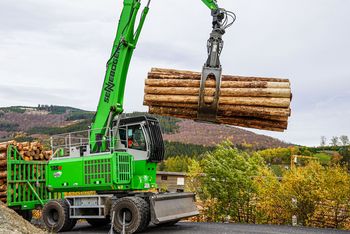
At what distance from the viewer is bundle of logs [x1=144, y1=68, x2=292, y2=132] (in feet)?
25.5

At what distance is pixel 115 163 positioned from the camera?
14.0 m

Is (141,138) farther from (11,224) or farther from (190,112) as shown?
(190,112)

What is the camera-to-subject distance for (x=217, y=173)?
2203cm

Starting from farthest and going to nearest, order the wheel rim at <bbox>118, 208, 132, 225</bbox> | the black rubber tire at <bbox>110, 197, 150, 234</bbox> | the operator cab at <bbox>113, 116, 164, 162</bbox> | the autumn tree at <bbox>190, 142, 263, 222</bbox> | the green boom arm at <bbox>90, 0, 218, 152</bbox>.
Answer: the autumn tree at <bbox>190, 142, 263, 222</bbox> → the green boom arm at <bbox>90, 0, 218, 152</bbox> → the operator cab at <bbox>113, 116, 164, 162</bbox> → the wheel rim at <bbox>118, 208, 132, 225</bbox> → the black rubber tire at <bbox>110, 197, 150, 234</bbox>

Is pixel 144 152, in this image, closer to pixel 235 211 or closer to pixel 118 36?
pixel 118 36

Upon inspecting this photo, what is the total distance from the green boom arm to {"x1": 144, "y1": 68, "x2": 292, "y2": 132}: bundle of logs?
21.8ft

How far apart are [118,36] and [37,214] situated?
10.8 m

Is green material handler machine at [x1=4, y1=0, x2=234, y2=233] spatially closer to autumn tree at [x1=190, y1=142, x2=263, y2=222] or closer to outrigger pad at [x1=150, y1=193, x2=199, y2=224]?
outrigger pad at [x1=150, y1=193, x2=199, y2=224]

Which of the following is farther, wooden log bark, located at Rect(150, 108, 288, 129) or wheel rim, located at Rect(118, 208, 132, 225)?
wheel rim, located at Rect(118, 208, 132, 225)

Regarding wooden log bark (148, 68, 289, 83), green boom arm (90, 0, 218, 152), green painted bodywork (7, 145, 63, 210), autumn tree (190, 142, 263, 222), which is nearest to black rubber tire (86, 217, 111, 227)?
green painted bodywork (7, 145, 63, 210)

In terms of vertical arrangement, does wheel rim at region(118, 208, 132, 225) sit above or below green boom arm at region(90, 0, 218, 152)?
below

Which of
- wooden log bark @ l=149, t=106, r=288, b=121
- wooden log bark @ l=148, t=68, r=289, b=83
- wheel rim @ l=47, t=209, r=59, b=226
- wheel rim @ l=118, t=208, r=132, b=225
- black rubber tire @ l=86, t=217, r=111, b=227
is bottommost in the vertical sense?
black rubber tire @ l=86, t=217, r=111, b=227

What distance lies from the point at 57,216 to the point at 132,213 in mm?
3124

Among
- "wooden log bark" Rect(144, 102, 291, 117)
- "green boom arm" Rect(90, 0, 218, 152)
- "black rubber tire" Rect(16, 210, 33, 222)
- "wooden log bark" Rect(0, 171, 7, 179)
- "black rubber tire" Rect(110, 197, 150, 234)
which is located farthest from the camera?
"black rubber tire" Rect(16, 210, 33, 222)
